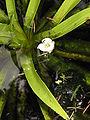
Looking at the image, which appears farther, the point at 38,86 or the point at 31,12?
the point at 31,12

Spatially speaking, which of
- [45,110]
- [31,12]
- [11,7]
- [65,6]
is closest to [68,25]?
[65,6]

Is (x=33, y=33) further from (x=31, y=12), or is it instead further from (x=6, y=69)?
(x=6, y=69)

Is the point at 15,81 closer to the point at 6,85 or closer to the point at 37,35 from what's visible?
the point at 6,85

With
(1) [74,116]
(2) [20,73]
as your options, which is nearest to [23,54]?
(2) [20,73]

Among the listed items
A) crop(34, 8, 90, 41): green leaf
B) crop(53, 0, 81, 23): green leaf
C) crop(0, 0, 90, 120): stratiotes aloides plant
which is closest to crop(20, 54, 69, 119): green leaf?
crop(0, 0, 90, 120): stratiotes aloides plant

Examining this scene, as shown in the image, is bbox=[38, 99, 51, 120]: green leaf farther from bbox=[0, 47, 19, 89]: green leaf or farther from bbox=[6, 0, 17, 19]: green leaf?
bbox=[6, 0, 17, 19]: green leaf

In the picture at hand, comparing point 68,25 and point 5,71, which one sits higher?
point 68,25

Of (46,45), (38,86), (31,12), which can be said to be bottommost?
(38,86)
